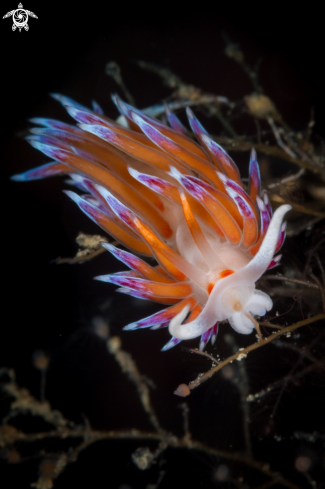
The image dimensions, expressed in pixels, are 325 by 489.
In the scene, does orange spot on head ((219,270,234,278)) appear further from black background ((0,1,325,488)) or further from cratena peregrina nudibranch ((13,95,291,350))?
black background ((0,1,325,488))

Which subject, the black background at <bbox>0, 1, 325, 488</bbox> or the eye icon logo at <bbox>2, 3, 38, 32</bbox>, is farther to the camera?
the eye icon logo at <bbox>2, 3, 38, 32</bbox>

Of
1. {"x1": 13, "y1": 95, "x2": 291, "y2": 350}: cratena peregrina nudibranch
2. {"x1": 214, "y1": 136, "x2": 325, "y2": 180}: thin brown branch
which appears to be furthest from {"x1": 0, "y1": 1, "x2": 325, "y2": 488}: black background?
{"x1": 13, "y1": 95, "x2": 291, "y2": 350}: cratena peregrina nudibranch

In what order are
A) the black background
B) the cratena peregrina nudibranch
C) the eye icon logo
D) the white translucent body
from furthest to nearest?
1. the eye icon logo
2. the black background
3. the cratena peregrina nudibranch
4. the white translucent body

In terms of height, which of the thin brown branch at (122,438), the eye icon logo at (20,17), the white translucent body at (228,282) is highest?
the eye icon logo at (20,17)

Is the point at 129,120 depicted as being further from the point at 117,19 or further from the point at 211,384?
the point at 211,384

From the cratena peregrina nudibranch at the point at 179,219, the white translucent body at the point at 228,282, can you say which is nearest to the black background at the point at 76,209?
the cratena peregrina nudibranch at the point at 179,219

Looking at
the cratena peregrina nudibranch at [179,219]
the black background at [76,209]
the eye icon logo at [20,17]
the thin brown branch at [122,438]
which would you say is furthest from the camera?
the eye icon logo at [20,17]

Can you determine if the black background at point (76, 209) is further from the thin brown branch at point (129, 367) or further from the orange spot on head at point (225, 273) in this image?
the orange spot on head at point (225, 273)
